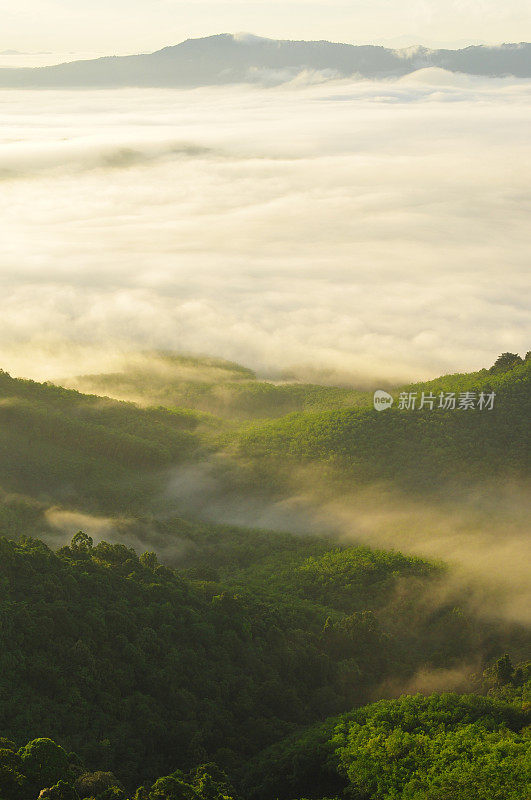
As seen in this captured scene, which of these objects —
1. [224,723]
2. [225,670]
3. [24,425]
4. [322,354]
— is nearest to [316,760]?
[224,723]

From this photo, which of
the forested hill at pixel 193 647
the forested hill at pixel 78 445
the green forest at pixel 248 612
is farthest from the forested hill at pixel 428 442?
the forested hill at pixel 193 647

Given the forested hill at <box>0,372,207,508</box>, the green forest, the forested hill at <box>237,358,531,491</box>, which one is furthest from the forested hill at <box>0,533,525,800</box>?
the forested hill at <box>0,372,207,508</box>

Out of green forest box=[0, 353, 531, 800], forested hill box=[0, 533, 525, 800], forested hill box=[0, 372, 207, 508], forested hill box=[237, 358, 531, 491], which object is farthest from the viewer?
forested hill box=[237, 358, 531, 491]

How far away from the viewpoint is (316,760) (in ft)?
109

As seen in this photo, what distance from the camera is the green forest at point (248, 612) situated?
3212 cm

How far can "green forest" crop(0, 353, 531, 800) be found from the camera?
32.1m

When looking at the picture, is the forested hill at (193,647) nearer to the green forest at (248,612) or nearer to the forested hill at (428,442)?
the green forest at (248,612)

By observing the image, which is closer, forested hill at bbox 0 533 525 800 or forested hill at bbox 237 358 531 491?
forested hill at bbox 0 533 525 800

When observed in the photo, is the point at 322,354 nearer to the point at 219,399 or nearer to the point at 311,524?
the point at 219,399

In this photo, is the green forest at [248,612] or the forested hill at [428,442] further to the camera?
the forested hill at [428,442]

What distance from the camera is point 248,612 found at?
4406 centimetres

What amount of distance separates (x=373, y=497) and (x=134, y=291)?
325 ft

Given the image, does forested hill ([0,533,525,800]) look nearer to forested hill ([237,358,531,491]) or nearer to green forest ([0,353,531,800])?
green forest ([0,353,531,800])

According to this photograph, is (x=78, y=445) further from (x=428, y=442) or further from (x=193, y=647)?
(x=193, y=647)
